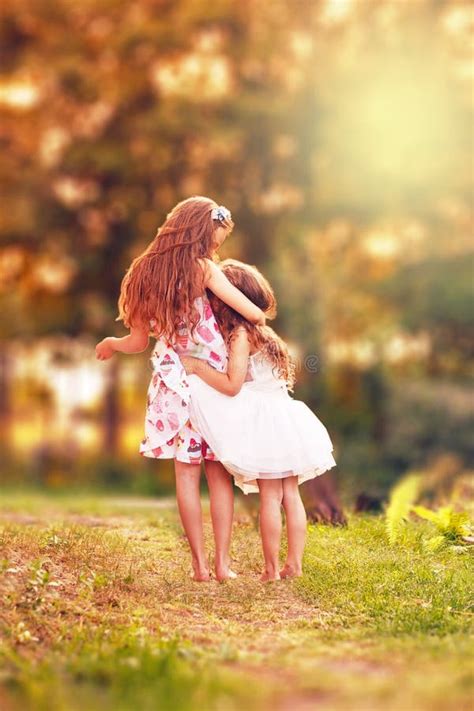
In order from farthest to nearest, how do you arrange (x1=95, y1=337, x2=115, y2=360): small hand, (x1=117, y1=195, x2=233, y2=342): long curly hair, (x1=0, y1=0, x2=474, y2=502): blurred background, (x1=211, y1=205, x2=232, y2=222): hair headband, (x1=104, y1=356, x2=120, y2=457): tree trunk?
1. (x1=104, y1=356, x2=120, y2=457): tree trunk
2. (x1=0, y1=0, x2=474, y2=502): blurred background
3. (x1=95, y1=337, x2=115, y2=360): small hand
4. (x1=211, y1=205, x2=232, y2=222): hair headband
5. (x1=117, y1=195, x2=233, y2=342): long curly hair

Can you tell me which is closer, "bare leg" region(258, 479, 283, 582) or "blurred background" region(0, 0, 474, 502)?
"bare leg" region(258, 479, 283, 582)

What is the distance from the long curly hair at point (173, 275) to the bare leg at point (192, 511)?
735 mm

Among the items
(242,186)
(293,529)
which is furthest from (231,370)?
(242,186)

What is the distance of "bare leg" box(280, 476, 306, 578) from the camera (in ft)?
19.7

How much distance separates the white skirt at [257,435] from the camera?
592 centimetres

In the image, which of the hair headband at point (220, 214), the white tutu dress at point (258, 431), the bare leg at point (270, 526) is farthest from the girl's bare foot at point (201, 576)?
the hair headband at point (220, 214)

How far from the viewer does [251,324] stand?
20.0 ft

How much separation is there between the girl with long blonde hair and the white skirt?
3.7 inches

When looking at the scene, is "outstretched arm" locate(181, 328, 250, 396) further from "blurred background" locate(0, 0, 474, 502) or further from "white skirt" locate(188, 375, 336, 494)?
"blurred background" locate(0, 0, 474, 502)

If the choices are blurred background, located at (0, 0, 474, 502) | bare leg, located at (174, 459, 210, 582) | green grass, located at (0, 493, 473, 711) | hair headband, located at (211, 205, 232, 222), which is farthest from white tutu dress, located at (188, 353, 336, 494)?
blurred background, located at (0, 0, 474, 502)

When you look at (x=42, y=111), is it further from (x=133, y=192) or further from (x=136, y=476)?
(x=136, y=476)

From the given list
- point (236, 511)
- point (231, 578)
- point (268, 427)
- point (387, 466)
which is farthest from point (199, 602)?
point (387, 466)

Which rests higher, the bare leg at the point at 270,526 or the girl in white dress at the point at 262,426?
the girl in white dress at the point at 262,426

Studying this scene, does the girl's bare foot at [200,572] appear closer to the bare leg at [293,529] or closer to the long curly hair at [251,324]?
the bare leg at [293,529]
